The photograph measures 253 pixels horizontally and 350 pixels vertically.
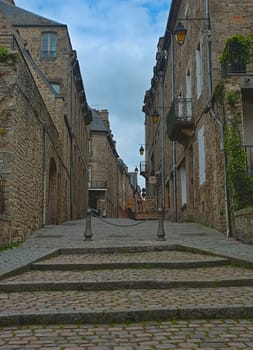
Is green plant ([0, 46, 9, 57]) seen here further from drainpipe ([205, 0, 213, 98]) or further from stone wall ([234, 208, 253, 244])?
stone wall ([234, 208, 253, 244])

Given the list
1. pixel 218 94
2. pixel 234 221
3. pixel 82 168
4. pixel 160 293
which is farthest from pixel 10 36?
pixel 82 168

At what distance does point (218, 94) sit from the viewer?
42.9 feet

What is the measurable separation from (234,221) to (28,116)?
20.9 ft

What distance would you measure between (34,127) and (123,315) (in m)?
10.2

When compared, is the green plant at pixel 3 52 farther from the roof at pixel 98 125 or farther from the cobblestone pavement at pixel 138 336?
the roof at pixel 98 125

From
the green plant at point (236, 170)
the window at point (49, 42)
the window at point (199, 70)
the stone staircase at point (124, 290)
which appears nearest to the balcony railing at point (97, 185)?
the window at point (49, 42)

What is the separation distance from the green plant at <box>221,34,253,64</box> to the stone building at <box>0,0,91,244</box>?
226 inches

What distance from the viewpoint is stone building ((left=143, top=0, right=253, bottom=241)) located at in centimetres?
1270

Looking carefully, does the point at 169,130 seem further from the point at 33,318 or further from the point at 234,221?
the point at 33,318

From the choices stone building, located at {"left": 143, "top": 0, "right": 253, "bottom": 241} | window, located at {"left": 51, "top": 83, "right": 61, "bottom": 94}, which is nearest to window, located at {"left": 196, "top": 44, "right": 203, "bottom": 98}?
stone building, located at {"left": 143, "top": 0, "right": 253, "bottom": 241}

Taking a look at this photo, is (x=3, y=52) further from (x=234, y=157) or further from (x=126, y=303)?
(x=126, y=303)

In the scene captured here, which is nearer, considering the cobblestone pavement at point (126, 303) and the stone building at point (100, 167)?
the cobblestone pavement at point (126, 303)

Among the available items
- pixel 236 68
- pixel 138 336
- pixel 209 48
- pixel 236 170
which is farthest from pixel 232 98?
pixel 138 336

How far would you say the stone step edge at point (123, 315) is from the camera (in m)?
4.51
